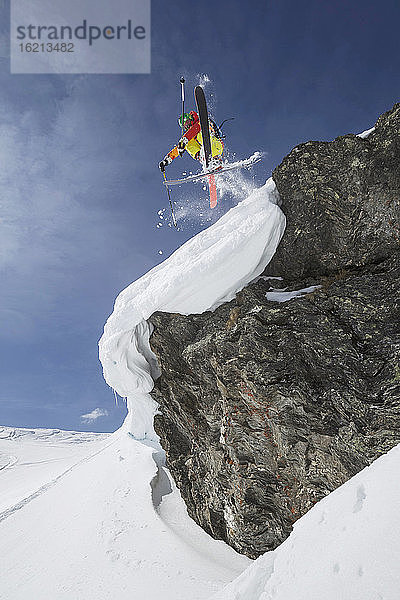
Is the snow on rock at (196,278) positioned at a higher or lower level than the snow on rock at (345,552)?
higher

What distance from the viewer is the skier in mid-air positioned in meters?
12.2

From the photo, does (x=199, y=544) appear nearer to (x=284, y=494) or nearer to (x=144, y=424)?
(x=284, y=494)

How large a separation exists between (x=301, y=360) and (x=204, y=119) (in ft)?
29.9

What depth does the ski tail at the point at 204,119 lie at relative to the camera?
38.2ft

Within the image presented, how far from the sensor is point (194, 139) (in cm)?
1239

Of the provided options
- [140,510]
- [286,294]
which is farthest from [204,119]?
[140,510]

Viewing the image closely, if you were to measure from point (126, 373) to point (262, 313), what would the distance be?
14.0 ft

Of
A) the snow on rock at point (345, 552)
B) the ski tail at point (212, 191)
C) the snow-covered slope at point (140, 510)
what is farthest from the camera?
the ski tail at point (212, 191)

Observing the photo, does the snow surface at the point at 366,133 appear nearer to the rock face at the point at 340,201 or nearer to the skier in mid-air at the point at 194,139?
the rock face at the point at 340,201

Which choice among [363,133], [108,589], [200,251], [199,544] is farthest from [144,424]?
[363,133]

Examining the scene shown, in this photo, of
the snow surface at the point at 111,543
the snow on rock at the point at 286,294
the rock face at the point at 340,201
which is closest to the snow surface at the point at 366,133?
the rock face at the point at 340,201

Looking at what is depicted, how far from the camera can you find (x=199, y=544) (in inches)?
296

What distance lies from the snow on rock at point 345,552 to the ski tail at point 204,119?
11127 millimetres

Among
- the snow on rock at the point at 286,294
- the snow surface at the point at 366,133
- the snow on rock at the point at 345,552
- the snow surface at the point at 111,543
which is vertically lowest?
the snow surface at the point at 111,543
